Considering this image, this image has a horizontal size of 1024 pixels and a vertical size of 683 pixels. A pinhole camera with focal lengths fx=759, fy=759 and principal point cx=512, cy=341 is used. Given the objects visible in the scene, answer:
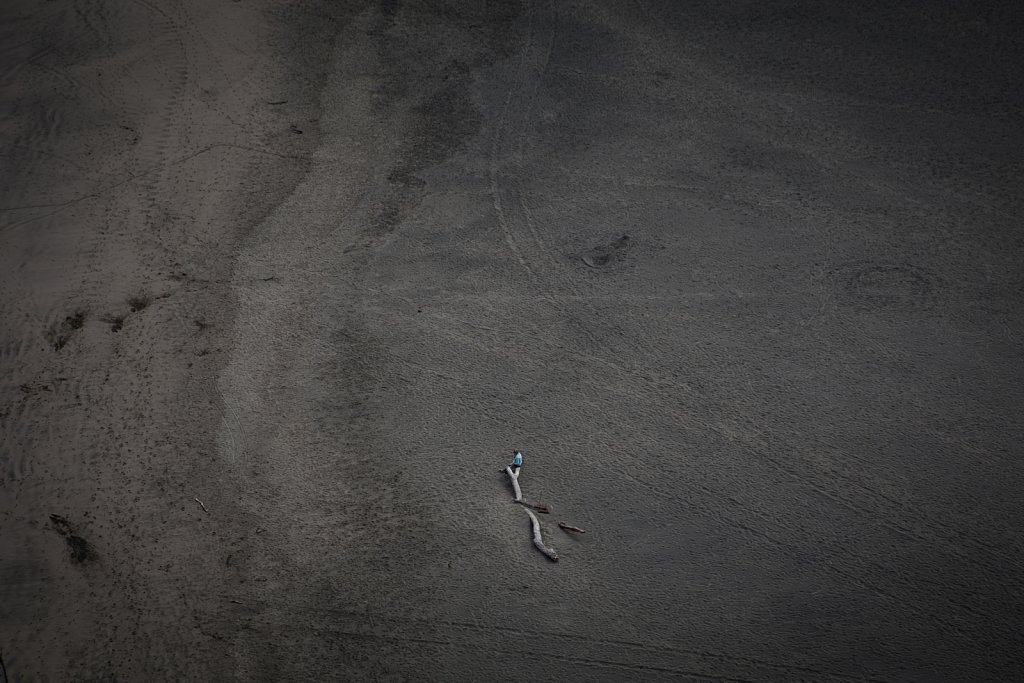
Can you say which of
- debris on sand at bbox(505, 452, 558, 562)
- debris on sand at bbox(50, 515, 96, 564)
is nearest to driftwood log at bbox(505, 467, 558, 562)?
debris on sand at bbox(505, 452, 558, 562)

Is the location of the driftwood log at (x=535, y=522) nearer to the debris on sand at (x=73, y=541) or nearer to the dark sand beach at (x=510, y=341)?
the dark sand beach at (x=510, y=341)

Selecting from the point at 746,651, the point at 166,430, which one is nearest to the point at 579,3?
the point at 166,430

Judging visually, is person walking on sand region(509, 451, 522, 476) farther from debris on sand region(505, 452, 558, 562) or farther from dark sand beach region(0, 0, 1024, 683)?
dark sand beach region(0, 0, 1024, 683)

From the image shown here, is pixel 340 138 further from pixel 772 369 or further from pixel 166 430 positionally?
pixel 772 369

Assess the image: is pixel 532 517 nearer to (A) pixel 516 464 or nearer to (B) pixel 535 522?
(B) pixel 535 522

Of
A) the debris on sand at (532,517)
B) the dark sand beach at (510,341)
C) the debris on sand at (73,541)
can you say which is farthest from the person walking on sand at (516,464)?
the debris on sand at (73,541)

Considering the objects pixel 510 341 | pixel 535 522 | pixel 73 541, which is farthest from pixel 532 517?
pixel 73 541
